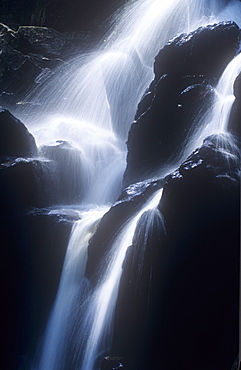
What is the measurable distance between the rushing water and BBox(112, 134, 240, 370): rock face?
56cm

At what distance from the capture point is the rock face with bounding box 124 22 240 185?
8438mm

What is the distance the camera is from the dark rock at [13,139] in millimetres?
9500

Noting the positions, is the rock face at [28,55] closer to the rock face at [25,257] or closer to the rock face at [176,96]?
the rock face at [25,257]

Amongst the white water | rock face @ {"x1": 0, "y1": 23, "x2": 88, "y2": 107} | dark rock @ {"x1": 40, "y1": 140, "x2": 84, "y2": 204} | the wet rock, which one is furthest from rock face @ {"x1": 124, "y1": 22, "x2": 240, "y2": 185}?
rock face @ {"x1": 0, "y1": 23, "x2": 88, "y2": 107}

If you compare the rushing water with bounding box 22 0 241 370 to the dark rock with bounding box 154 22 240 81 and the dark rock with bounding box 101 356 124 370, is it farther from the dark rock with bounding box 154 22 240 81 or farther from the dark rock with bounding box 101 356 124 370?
the dark rock with bounding box 154 22 240 81

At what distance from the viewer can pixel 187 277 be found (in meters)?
5.49

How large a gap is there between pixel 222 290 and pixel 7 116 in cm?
750

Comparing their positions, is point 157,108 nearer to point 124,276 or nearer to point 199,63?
point 199,63

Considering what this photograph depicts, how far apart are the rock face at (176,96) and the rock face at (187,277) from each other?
8.92 feet

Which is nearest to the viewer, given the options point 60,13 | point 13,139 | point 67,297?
point 67,297

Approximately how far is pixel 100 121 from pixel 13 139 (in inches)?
200

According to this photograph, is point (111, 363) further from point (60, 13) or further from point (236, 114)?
point (60, 13)

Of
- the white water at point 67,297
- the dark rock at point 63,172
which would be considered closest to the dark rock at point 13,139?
the dark rock at point 63,172

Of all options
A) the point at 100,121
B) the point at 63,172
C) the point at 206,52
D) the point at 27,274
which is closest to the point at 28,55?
the point at 100,121
